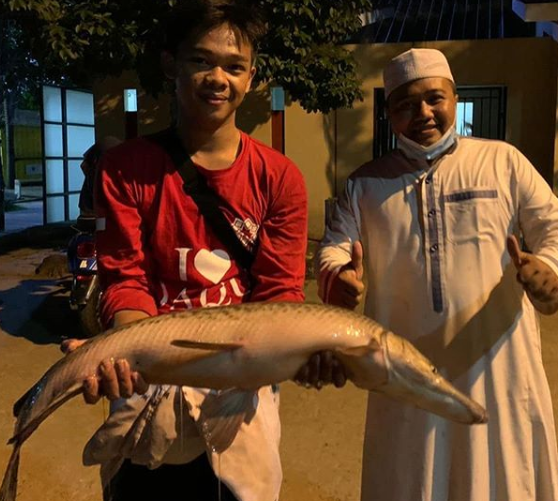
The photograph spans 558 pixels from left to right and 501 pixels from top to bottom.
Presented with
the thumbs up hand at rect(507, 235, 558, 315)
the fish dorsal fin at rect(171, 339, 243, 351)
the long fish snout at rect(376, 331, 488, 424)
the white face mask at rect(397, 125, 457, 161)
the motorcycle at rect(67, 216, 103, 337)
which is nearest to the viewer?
the fish dorsal fin at rect(171, 339, 243, 351)

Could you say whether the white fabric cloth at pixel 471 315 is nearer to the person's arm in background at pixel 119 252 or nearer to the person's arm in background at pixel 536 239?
the person's arm in background at pixel 536 239

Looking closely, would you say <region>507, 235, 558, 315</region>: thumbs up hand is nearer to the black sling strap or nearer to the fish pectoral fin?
the black sling strap

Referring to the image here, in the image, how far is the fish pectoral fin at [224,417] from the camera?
222cm

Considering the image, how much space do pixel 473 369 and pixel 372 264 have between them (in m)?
0.57

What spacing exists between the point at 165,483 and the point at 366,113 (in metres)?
10.3

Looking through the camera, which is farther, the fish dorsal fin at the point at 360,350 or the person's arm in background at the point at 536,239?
the person's arm in background at the point at 536,239

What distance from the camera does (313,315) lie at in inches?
87.5

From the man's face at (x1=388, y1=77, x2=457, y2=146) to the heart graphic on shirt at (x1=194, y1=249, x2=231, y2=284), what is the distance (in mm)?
940

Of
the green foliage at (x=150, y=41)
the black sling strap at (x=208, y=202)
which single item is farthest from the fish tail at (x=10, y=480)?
the green foliage at (x=150, y=41)

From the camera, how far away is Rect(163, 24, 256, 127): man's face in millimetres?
2404

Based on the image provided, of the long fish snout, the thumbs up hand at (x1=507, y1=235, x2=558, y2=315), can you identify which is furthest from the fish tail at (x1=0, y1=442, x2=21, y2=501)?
the thumbs up hand at (x1=507, y1=235, x2=558, y2=315)

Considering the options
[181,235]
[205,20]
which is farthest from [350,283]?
[205,20]

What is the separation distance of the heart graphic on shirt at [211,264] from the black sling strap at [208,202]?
1.6 inches

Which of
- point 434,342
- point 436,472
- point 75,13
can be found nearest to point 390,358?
point 434,342
